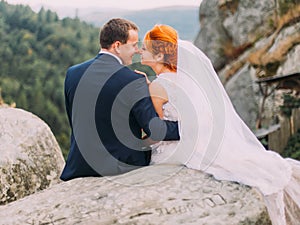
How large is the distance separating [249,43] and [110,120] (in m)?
19.6

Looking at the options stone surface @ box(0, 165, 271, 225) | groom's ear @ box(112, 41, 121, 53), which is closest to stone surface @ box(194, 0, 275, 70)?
groom's ear @ box(112, 41, 121, 53)

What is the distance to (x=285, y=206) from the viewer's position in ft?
13.7

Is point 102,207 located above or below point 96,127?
below

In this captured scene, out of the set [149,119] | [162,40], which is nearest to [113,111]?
[149,119]

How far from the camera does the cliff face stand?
19.9 meters

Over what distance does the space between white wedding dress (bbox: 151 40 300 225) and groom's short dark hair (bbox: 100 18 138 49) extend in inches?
16.1

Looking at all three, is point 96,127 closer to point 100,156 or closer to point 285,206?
point 100,156

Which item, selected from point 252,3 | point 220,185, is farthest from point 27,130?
point 252,3

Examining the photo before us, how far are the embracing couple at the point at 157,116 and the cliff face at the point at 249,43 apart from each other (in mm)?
14884

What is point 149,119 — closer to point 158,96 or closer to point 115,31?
point 158,96

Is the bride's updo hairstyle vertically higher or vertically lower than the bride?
higher

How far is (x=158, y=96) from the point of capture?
4.20 m

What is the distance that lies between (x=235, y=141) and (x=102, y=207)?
1.20 meters

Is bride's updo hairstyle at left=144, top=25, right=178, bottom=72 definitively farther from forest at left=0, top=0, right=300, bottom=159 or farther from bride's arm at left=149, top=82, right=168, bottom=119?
forest at left=0, top=0, right=300, bottom=159
